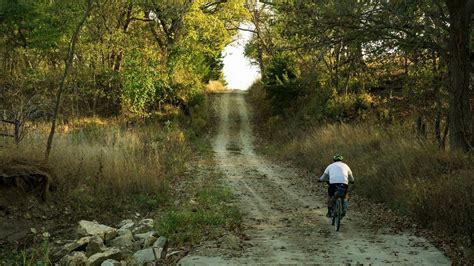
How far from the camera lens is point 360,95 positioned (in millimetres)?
26594

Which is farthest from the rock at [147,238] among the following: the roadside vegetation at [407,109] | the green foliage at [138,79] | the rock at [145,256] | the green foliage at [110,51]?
the green foliage at [138,79]

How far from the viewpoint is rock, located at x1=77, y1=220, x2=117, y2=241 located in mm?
10430

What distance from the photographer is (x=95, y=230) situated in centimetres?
1065

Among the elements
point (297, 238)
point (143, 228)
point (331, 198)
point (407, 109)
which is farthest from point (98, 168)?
point (407, 109)

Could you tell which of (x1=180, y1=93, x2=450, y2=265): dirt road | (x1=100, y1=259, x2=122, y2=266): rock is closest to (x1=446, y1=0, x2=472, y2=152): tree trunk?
(x1=180, y1=93, x2=450, y2=265): dirt road

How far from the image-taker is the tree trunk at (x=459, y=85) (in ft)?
42.2

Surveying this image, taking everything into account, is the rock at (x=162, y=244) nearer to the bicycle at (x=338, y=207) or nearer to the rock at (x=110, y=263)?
the rock at (x=110, y=263)

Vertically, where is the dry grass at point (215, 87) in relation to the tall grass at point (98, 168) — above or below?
above

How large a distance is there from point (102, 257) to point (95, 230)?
2170 millimetres

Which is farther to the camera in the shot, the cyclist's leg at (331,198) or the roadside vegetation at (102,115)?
the roadside vegetation at (102,115)

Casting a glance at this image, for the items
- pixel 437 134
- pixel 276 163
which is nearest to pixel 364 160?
pixel 437 134

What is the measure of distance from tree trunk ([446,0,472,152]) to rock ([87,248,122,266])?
972 cm

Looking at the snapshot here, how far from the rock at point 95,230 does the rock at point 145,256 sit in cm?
154

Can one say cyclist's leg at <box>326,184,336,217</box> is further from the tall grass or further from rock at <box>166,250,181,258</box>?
the tall grass
